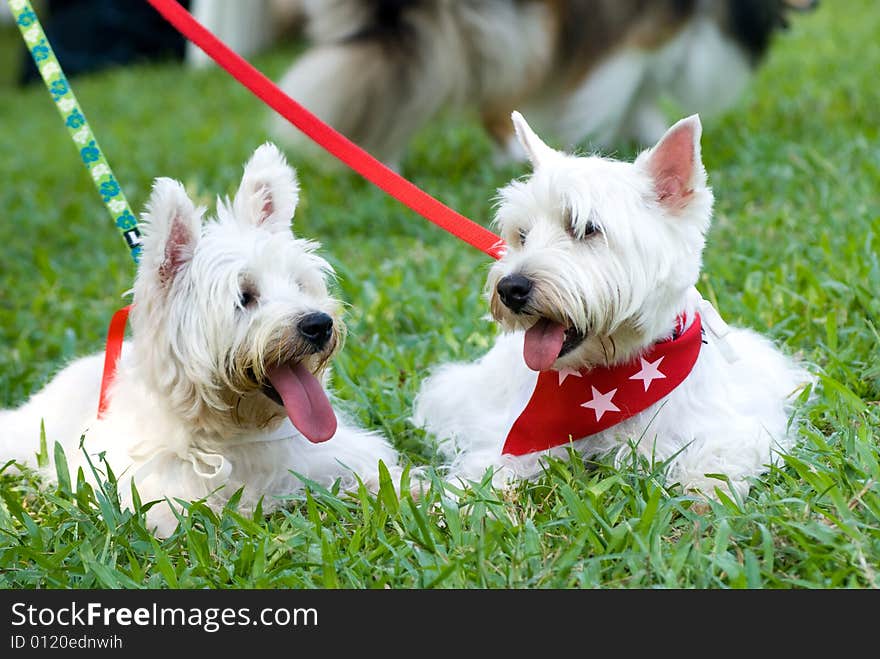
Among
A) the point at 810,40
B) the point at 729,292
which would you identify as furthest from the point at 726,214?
the point at 810,40

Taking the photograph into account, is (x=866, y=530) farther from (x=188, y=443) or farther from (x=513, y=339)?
(x=188, y=443)

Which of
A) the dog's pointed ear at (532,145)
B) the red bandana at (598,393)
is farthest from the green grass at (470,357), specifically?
the dog's pointed ear at (532,145)

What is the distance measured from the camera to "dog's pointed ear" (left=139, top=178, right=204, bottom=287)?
310cm

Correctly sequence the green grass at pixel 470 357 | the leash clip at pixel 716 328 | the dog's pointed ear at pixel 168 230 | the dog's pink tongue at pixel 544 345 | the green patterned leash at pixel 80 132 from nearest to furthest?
the green grass at pixel 470 357
the dog's pointed ear at pixel 168 230
the dog's pink tongue at pixel 544 345
the leash clip at pixel 716 328
the green patterned leash at pixel 80 132

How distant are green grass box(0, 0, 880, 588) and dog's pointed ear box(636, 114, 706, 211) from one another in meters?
0.82

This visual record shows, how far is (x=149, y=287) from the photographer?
323 centimetres

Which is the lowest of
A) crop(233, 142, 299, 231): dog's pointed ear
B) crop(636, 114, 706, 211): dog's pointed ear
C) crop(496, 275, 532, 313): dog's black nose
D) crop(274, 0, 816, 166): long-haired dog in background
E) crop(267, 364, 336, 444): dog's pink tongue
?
crop(267, 364, 336, 444): dog's pink tongue

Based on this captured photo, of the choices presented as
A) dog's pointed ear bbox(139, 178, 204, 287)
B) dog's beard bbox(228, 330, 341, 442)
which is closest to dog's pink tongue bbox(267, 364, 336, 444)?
dog's beard bbox(228, 330, 341, 442)

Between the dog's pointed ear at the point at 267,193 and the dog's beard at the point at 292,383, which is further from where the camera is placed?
the dog's pointed ear at the point at 267,193

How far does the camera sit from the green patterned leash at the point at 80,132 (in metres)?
3.65

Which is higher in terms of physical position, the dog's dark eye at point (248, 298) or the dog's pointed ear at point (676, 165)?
the dog's pointed ear at point (676, 165)

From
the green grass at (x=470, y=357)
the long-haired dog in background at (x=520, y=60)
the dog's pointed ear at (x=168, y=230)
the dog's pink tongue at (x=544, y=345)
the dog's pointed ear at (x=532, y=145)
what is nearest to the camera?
the green grass at (x=470, y=357)

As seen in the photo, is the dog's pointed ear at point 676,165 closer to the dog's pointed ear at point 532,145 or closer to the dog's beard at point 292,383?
the dog's pointed ear at point 532,145

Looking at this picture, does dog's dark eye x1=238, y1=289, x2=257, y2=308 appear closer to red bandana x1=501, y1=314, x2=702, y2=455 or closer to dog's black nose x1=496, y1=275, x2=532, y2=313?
dog's black nose x1=496, y1=275, x2=532, y2=313
